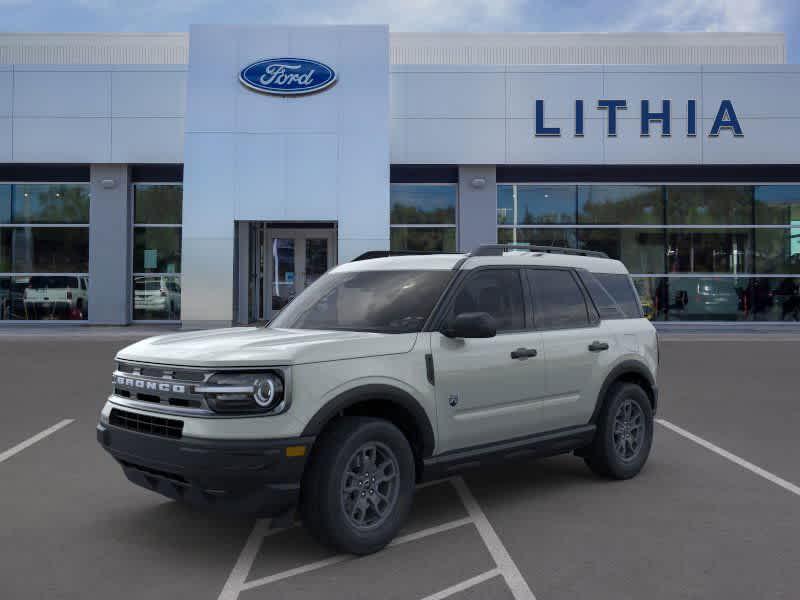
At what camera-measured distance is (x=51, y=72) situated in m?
23.2

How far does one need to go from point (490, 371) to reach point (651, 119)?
20.0 m

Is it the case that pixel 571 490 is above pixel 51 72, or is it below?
below

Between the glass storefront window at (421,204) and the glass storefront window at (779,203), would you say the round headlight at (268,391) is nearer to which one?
the glass storefront window at (421,204)

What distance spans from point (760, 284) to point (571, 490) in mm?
21436

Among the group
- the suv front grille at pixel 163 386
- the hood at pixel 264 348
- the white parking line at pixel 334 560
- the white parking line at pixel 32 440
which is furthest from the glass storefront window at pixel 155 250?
the white parking line at pixel 334 560

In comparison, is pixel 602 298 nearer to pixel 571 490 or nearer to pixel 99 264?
Answer: pixel 571 490

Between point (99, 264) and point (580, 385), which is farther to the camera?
point (99, 264)

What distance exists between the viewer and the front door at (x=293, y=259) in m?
26.2

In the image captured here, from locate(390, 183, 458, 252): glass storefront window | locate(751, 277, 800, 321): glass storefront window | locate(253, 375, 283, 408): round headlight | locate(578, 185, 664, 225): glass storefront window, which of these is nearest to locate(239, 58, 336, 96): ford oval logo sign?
locate(390, 183, 458, 252): glass storefront window

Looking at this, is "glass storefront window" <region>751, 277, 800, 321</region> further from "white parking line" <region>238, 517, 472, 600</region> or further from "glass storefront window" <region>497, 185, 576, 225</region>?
"white parking line" <region>238, 517, 472, 600</region>

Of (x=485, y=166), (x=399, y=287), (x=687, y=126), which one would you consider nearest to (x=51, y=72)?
(x=485, y=166)

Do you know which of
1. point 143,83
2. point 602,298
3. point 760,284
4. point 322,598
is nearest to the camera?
point 322,598

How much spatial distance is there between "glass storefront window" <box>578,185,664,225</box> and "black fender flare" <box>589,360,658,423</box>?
1838cm

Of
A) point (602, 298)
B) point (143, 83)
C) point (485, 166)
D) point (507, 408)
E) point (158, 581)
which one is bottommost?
point (158, 581)
